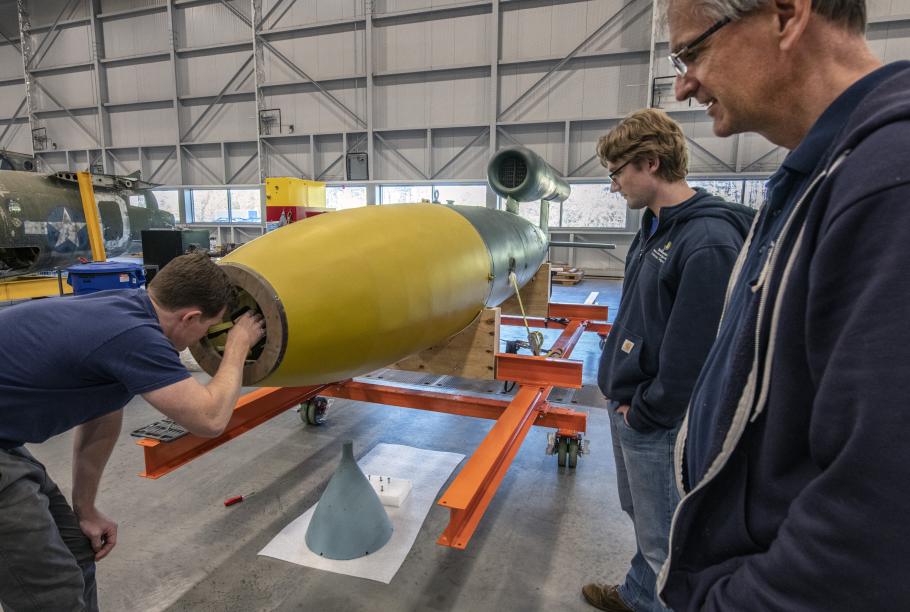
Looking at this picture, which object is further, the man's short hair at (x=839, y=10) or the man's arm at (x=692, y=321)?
the man's arm at (x=692, y=321)

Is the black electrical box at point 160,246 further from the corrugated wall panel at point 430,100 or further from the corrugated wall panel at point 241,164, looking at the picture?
the corrugated wall panel at point 241,164

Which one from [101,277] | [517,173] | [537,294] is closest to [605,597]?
[537,294]

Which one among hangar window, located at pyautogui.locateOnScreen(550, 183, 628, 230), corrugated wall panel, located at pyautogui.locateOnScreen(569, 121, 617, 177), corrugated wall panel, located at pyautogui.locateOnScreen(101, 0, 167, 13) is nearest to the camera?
corrugated wall panel, located at pyautogui.locateOnScreen(569, 121, 617, 177)

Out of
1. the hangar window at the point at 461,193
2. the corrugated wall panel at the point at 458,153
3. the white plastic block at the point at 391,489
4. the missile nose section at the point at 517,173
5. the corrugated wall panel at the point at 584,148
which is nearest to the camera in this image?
the white plastic block at the point at 391,489

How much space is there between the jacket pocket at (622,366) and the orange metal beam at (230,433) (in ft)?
5.80

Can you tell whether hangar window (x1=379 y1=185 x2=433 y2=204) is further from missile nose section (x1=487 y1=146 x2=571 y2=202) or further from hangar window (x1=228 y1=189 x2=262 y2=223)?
missile nose section (x1=487 y1=146 x2=571 y2=202)

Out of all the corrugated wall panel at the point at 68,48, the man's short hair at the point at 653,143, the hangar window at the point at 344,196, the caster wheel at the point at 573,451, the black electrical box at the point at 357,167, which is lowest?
the caster wheel at the point at 573,451

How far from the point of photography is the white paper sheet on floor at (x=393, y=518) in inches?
90.0

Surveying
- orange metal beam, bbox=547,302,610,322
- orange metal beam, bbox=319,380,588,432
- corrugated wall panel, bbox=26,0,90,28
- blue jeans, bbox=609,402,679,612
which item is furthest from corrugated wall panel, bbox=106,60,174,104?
blue jeans, bbox=609,402,679,612

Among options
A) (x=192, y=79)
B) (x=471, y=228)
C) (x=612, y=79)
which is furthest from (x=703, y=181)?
(x=192, y=79)

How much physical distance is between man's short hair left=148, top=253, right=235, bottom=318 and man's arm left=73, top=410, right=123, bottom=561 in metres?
0.57

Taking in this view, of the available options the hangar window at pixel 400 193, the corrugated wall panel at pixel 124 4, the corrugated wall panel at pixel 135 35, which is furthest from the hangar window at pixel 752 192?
the corrugated wall panel at pixel 124 4

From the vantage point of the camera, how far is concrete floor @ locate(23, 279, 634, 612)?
6.94ft

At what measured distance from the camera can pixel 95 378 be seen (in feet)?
4.65
